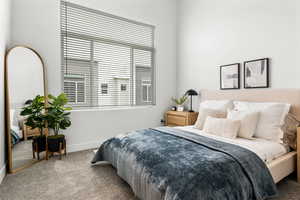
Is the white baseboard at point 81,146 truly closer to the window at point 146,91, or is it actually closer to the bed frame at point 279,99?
the window at point 146,91

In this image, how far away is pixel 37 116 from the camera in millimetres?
2461

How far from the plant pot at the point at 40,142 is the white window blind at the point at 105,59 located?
0.81m

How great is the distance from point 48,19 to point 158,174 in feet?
10.1

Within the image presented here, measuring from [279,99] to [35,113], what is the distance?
3611 mm

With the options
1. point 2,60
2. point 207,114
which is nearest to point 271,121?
point 207,114

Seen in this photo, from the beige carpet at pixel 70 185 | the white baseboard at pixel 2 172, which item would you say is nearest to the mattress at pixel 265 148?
the beige carpet at pixel 70 185

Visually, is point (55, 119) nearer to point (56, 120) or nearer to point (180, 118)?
point (56, 120)

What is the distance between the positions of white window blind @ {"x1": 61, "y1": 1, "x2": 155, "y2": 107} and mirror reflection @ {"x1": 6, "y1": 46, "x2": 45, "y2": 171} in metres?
0.46

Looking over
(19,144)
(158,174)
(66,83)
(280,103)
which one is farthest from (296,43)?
(19,144)

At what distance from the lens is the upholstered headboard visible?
2182 mm

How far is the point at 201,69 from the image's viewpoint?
140 inches

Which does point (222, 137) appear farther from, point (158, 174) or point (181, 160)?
point (158, 174)

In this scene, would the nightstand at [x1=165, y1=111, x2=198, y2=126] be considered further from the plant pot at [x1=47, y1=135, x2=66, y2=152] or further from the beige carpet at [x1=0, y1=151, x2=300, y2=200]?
the plant pot at [x1=47, y1=135, x2=66, y2=152]

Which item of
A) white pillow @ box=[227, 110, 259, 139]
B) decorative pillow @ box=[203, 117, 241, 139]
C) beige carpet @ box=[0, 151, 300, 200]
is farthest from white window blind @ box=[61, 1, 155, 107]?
white pillow @ box=[227, 110, 259, 139]
